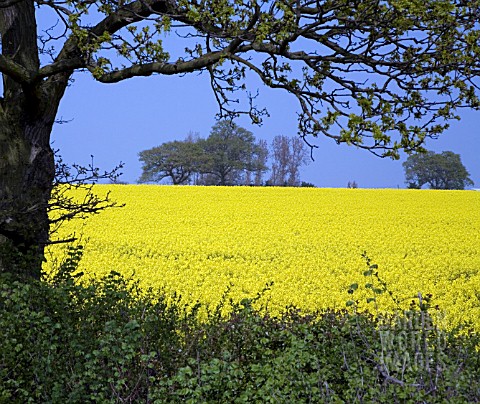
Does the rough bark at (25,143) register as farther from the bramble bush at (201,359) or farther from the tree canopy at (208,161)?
the tree canopy at (208,161)

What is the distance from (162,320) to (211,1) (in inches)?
156

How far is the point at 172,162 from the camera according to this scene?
2766 inches

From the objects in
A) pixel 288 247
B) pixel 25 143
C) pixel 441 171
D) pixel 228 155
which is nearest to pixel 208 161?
pixel 228 155

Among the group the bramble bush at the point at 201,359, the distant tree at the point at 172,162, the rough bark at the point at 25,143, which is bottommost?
the bramble bush at the point at 201,359

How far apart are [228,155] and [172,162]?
655cm

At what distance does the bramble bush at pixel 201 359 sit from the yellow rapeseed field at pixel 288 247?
3615 millimetres

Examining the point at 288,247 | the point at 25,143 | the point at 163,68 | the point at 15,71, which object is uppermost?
the point at 15,71

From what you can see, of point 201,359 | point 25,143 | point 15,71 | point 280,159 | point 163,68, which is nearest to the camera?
point 201,359

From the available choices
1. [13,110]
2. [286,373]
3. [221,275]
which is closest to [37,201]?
[13,110]

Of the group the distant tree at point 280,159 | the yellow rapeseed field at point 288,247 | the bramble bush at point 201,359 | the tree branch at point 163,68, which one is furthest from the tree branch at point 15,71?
the distant tree at point 280,159

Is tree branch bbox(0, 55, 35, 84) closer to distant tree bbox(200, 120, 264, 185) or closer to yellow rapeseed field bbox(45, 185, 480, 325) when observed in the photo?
yellow rapeseed field bbox(45, 185, 480, 325)

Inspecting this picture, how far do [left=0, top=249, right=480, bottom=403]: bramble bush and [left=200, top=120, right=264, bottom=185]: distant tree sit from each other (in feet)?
195

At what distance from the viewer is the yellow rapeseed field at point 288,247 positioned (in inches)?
583

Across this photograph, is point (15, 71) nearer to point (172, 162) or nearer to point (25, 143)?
point (25, 143)
